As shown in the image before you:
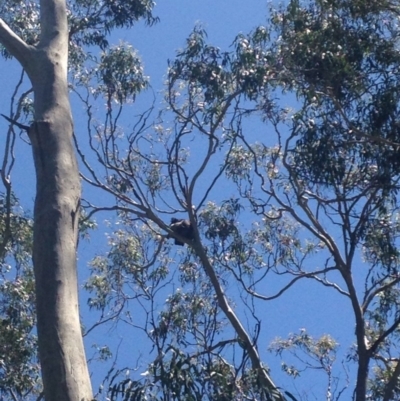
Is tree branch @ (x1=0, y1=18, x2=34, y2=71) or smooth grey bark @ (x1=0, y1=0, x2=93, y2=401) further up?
tree branch @ (x1=0, y1=18, x2=34, y2=71)

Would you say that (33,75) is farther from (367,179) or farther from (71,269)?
(367,179)

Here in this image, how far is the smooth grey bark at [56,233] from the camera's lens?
491 cm

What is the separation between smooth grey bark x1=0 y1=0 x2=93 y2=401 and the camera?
4.91 m

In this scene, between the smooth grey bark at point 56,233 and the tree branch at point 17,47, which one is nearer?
the smooth grey bark at point 56,233

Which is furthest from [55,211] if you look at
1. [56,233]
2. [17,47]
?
[17,47]

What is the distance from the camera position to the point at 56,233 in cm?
537

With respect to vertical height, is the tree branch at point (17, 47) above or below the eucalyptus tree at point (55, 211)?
above

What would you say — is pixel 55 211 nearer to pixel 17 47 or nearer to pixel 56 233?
pixel 56 233

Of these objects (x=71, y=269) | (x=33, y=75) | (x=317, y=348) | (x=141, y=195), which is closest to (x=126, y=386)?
(x=71, y=269)

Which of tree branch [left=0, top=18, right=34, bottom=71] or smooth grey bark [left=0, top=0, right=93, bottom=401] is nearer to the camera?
smooth grey bark [left=0, top=0, right=93, bottom=401]

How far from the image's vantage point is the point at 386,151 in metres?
8.75

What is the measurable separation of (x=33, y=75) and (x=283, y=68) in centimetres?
360

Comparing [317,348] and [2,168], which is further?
[317,348]

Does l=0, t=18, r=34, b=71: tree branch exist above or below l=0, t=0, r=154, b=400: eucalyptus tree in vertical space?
above
